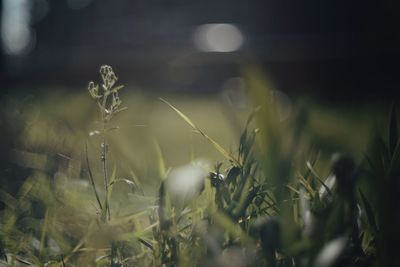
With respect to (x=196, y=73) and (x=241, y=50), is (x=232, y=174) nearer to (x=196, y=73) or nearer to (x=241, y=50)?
(x=196, y=73)

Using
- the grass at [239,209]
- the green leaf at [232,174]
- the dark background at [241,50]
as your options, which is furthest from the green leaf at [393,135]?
the dark background at [241,50]

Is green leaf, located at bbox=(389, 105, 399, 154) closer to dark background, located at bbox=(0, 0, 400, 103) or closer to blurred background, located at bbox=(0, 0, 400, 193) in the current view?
blurred background, located at bbox=(0, 0, 400, 193)

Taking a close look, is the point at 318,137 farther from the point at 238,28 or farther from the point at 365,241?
the point at 238,28

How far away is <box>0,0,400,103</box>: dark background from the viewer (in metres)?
7.04

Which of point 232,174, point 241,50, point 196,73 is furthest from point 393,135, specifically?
point 241,50

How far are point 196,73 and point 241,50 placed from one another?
3.52 ft

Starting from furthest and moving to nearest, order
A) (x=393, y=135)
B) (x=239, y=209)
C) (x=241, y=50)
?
1. (x=241, y=50)
2. (x=393, y=135)
3. (x=239, y=209)

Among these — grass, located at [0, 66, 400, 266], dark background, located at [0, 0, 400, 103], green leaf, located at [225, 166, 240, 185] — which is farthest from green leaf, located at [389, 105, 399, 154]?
dark background, located at [0, 0, 400, 103]

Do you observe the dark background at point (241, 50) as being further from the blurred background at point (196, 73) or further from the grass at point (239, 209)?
the grass at point (239, 209)

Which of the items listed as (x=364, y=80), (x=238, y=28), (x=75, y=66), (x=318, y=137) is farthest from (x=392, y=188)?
(x=238, y=28)

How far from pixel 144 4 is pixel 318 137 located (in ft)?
55.4

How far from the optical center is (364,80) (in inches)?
262

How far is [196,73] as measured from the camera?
9.76 metres

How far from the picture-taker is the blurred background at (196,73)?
203cm
